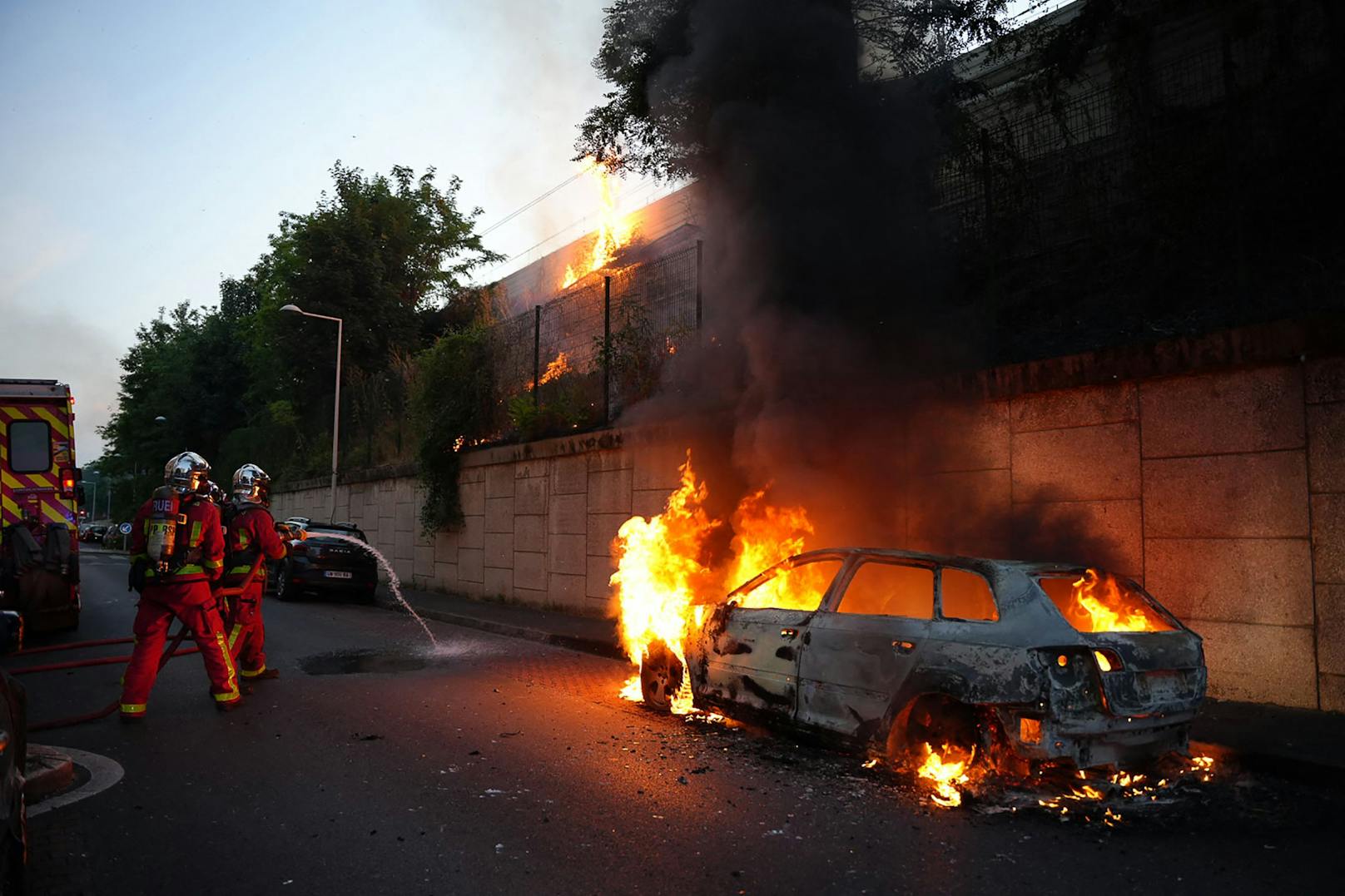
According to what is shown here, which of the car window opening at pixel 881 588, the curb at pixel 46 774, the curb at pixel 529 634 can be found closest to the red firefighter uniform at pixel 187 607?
the curb at pixel 46 774

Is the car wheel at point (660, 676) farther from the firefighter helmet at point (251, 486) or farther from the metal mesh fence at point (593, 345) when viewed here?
the metal mesh fence at point (593, 345)

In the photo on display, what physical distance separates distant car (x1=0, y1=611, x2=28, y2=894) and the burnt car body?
3.96 m

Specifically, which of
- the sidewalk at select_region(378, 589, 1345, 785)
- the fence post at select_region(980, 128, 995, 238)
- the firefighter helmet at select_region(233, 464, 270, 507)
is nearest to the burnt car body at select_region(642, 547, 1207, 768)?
the sidewalk at select_region(378, 589, 1345, 785)

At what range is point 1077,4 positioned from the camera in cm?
931

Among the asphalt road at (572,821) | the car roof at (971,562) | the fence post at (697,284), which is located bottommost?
the asphalt road at (572,821)

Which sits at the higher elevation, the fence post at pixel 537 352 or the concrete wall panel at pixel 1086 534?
the fence post at pixel 537 352

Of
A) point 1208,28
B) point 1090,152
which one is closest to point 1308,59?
point 1208,28

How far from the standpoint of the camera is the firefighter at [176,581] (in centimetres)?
660

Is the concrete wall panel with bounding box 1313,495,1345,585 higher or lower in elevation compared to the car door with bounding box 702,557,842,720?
higher

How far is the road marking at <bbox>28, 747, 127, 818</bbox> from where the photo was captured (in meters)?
4.56

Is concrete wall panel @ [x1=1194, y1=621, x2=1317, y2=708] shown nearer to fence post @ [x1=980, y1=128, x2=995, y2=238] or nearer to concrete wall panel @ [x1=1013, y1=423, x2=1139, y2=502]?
concrete wall panel @ [x1=1013, y1=423, x2=1139, y2=502]

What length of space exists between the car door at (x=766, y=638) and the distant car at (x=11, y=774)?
398 centimetres

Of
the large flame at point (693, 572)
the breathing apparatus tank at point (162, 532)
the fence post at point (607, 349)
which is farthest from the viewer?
the fence post at point (607, 349)

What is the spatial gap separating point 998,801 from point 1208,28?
770 cm
